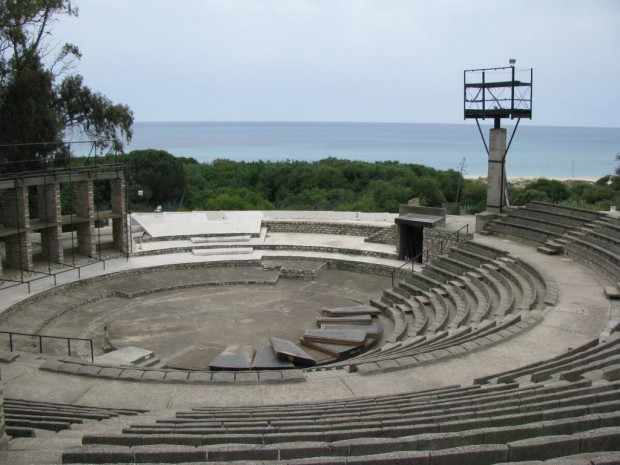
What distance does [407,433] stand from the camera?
521 centimetres

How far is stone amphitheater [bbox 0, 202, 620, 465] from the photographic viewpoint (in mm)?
4809

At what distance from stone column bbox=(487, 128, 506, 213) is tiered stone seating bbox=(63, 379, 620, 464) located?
16.2m

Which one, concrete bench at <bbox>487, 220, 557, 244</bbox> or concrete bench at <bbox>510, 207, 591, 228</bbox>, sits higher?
concrete bench at <bbox>510, 207, 591, 228</bbox>

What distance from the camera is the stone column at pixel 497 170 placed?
22375 millimetres

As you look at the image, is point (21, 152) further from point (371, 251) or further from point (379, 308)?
point (379, 308)

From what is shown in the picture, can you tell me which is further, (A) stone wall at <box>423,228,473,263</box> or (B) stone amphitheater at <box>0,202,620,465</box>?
(A) stone wall at <box>423,228,473,263</box>

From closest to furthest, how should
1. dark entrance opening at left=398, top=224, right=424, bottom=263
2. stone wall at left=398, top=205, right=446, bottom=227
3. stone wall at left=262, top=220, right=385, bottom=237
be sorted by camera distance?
stone wall at left=398, top=205, right=446, bottom=227 < dark entrance opening at left=398, top=224, right=424, bottom=263 < stone wall at left=262, top=220, right=385, bottom=237

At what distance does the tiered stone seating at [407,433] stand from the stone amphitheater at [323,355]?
0.02 meters

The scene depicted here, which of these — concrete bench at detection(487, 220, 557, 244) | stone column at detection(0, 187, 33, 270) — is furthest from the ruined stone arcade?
concrete bench at detection(487, 220, 557, 244)

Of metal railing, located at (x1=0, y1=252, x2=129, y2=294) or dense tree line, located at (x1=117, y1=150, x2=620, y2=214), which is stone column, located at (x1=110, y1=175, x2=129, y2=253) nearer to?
metal railing, located at (x1=0, y1=252, x2=129, y2=294)

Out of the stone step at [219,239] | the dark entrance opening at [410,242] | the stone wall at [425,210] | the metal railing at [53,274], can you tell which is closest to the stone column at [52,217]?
the metal railing at [53,274]

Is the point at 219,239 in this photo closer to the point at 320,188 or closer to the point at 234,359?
the point at 234,359

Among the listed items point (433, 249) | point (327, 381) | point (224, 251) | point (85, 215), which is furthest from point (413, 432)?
point (85, 215)

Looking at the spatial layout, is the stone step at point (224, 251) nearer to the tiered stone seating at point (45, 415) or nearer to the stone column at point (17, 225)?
the stone column at point (17, 225)
